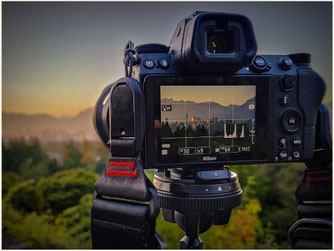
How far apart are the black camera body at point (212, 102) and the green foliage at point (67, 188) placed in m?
1.52

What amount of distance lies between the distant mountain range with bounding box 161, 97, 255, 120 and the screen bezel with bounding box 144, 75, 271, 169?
0.03m

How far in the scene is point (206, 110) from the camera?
101 cm

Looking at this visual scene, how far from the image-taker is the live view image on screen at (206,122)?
3.26 ft

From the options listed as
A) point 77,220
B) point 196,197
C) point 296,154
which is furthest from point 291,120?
point 77,220

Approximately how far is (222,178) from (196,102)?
234 millimetres

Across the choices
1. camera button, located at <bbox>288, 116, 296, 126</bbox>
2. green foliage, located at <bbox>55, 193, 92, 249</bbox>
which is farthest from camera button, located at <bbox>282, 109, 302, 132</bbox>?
green foliage, located at <bbox>55, 193, 92, 249</bbox>

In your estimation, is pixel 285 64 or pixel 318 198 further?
pixel 318 198

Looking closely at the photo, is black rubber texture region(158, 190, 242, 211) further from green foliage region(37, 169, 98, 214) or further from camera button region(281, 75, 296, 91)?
green foliage region(37, 169, 98, 214)

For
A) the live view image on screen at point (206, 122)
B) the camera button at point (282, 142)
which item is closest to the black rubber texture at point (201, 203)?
the live view image on screen at point (206, 122)

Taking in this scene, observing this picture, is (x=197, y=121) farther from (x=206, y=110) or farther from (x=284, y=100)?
(x=284, y=100)

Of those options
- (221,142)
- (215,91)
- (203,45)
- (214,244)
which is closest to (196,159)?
(221,142)

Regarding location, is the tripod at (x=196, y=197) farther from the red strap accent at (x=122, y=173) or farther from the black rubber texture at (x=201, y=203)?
the red strap accent at (x=122, y=173)

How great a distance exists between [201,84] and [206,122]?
0.35 feet

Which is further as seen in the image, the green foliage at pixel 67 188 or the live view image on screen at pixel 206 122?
the green foliage at pixel 67 188
